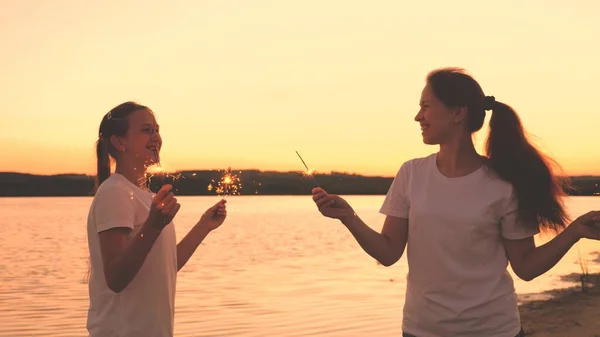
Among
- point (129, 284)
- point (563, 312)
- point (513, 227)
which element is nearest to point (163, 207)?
point (129, 284)

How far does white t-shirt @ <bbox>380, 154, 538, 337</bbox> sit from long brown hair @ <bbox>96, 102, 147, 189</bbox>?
1.80 m

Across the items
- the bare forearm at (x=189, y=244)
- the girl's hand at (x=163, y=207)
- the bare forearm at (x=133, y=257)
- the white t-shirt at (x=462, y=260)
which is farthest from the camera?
the bare forearm at (x=189, y=244)

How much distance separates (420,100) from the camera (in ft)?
15.2

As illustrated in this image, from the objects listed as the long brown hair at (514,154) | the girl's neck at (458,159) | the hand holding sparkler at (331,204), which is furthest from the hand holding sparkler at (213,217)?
the long brown hair at (514,154)

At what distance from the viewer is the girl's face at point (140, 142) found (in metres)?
4.57

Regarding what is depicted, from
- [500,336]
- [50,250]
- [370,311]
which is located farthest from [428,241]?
[50,250]

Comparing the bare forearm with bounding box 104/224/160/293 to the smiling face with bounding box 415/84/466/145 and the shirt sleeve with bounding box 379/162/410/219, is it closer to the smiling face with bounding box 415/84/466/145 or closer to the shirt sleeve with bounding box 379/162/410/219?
the shirt sleeve with bounding box 379/162/410/219

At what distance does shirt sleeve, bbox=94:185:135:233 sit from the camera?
4.14 meters

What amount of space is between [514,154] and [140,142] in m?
2.25

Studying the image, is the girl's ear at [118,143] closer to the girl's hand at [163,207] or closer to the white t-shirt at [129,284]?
the white t-shirt at [129,284]

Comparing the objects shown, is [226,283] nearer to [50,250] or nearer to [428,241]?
[50,250]

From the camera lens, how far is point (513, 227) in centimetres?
434

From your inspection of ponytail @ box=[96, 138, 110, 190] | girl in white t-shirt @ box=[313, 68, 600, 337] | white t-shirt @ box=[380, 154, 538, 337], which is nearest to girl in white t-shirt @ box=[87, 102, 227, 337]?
ponytail @ box=[96, 138, 110, 190]

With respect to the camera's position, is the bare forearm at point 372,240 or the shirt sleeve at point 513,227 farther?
the bare forearm at point 372,240
